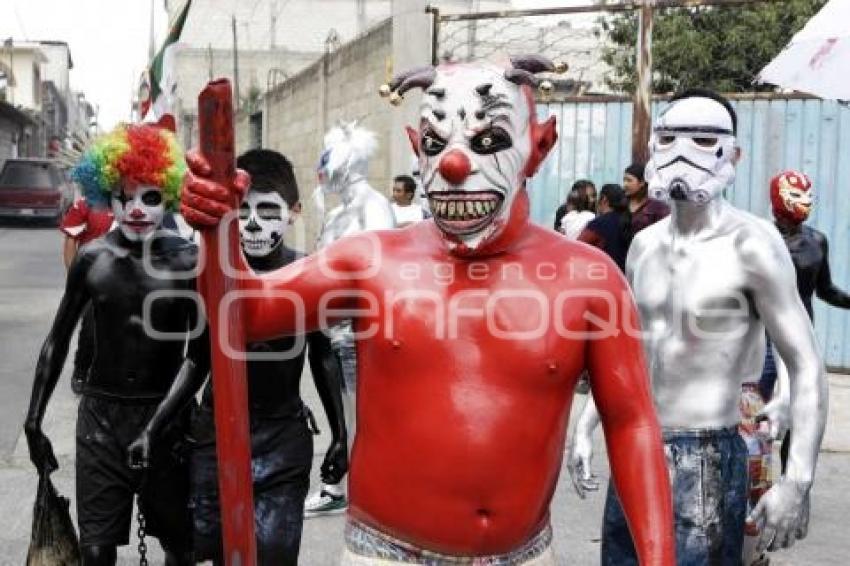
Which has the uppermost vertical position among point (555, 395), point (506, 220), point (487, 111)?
point (487, 111)

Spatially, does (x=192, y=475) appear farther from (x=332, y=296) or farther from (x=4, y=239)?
(x=4, y=239)

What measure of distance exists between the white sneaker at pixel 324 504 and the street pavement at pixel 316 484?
0.07 meters

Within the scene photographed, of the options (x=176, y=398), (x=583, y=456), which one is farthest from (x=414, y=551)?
(x=176, y=398)

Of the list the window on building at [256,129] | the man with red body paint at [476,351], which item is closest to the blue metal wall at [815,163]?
the man with red body paint at [476,351]

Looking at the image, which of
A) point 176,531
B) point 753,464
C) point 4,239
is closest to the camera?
point 753,464

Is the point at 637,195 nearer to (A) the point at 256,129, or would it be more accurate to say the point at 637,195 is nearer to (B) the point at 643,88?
(B) the point at 643,88

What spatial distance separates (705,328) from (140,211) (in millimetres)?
1840

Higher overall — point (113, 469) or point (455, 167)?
point (455, 167)

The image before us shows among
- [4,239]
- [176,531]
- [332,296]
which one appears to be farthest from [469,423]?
[4,239]

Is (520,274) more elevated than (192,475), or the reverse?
(520,274)

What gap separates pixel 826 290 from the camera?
19.5 ft

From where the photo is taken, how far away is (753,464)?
372 cm

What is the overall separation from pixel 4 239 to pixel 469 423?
23.8 m

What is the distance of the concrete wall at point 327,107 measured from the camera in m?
12.1
